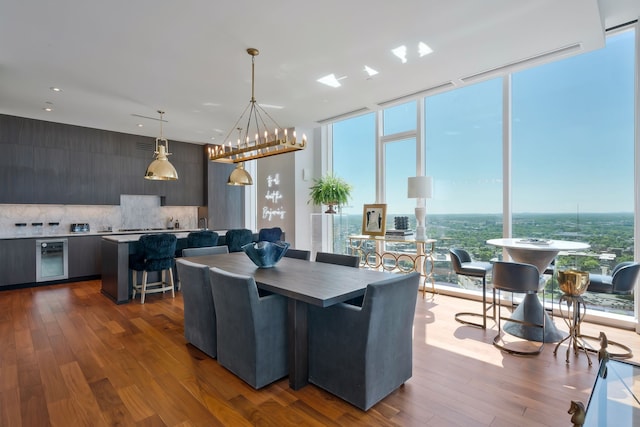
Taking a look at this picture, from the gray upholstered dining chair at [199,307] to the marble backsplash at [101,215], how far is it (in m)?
4.93

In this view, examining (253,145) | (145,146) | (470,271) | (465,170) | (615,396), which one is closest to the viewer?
(615,396)

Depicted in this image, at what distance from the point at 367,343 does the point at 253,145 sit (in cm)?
375

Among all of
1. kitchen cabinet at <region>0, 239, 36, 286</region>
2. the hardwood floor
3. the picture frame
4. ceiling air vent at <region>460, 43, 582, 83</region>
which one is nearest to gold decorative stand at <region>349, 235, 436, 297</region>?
the picture frame

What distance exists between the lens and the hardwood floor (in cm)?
203

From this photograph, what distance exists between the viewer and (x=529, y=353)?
2.90 meters

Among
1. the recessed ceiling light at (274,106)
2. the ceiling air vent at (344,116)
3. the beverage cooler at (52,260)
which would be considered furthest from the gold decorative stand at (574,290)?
the beverage cooler at (52,260)

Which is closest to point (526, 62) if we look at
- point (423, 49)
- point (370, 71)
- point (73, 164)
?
point (423, 49)

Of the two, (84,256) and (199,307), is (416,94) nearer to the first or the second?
(199,307)

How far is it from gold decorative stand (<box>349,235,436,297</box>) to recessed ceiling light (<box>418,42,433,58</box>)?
8.11 feet

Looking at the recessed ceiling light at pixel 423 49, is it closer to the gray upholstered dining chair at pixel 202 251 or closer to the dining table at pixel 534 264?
the dining table at pixel 534 264

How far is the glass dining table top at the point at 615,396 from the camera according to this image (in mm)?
1681

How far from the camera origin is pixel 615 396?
1828mm

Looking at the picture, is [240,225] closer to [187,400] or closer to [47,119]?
[47,119]

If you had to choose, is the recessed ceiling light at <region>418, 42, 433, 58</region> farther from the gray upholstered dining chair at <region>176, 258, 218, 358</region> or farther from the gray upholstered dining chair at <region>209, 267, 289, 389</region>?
the gray upholstered dining chair at <region>176, 258, 218, 358</region>
